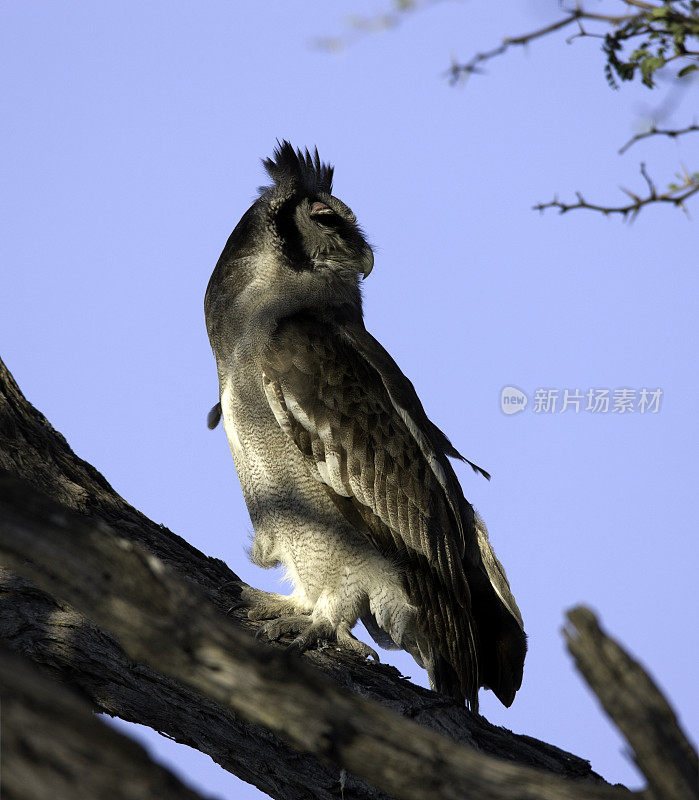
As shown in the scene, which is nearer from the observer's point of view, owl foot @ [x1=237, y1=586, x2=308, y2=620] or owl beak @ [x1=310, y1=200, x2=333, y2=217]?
owl foot @ [x1=237, y1=586, x2=308, y2=620]

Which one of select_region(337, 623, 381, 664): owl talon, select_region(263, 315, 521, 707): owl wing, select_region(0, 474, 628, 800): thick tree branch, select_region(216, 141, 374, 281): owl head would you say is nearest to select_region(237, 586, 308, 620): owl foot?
select_region(337, 623, 381, 664): owl talon

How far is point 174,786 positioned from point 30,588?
2396 millimetres

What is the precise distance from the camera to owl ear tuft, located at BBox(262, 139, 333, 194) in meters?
5.38

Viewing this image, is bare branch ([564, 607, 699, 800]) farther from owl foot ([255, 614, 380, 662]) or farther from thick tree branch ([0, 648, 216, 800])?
owl foot ([255, 614, 380, 662])

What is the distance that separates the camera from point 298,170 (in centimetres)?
544

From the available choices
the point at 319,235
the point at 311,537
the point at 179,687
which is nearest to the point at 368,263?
the point at 319,235

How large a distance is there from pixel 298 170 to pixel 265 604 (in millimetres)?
2649

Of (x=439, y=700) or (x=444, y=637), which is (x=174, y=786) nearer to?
(x=439, y=700)

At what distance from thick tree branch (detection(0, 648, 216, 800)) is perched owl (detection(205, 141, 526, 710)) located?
2.51m

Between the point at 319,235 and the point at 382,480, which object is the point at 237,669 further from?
the point at 319,235

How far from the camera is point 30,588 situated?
12.1 ft

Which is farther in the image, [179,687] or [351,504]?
[351,504]

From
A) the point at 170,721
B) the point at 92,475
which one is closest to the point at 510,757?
the point at 170,721

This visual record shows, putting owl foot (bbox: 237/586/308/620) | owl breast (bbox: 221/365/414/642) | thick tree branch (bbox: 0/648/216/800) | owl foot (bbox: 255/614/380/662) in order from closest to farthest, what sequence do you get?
thick tree branch (bbox: 0/648/216/800), owl foot (bbox: 255/614/380/662), owl foot (bbox: 237/586/308/620), owl breast (bbox: 221/365/414/642)
